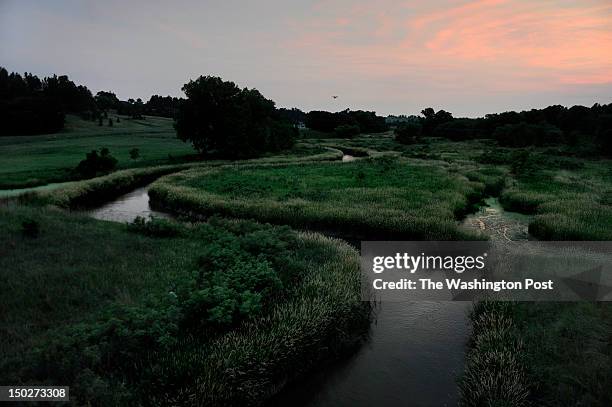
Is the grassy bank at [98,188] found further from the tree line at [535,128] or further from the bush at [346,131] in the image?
the bush at [346,131]

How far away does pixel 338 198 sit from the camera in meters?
29.0

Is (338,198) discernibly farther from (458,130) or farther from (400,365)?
(458,130)

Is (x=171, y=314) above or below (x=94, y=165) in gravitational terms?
below

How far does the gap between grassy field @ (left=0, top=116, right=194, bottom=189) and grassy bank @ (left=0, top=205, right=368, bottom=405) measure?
2376 centimetres

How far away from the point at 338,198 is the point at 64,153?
48.3 meters

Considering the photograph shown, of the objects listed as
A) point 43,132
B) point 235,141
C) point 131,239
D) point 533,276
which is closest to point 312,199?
point 131,239

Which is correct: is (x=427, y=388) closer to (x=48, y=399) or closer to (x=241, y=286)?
(x=241, y=286)

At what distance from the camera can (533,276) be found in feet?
47.6

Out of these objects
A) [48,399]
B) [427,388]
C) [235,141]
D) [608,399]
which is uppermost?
[235,141]

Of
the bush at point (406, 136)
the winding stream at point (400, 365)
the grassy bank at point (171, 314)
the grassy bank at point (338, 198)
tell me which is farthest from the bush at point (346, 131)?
the winding stream at point (400, 365)

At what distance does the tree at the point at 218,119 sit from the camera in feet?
190

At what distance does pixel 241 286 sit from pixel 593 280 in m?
12.6

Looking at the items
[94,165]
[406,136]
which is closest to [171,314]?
[94,165]

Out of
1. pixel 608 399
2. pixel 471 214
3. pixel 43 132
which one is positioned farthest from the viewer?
pixel 43 132
